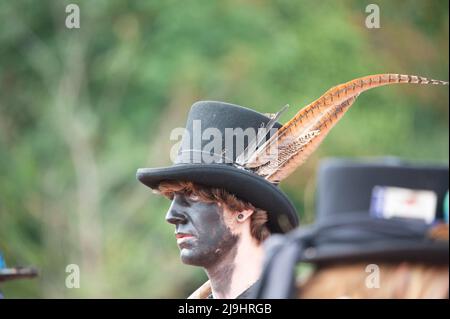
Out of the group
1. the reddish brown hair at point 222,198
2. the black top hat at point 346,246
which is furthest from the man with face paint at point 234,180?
the black top hat at point 346,246

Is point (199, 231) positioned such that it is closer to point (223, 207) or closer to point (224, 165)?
point (223, 207)

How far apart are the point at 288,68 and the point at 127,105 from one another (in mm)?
2396

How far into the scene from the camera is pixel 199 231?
4.68 meters

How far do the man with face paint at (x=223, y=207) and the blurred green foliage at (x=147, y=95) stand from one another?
11821mm

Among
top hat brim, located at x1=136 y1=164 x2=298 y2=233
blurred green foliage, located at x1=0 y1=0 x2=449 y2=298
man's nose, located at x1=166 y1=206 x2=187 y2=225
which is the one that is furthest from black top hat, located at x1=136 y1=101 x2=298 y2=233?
blurred green foliage, located at x1=0 y1=0 x2=449 y2=298

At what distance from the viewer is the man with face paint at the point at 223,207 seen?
4676 millimetres

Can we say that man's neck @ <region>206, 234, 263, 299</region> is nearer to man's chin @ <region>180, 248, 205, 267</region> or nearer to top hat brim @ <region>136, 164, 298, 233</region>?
man's chin @ <region>180, 248, 205, 267</region>

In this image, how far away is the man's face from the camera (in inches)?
184

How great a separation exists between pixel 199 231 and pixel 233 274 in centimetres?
20

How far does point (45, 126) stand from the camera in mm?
19625

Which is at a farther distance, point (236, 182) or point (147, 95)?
point (147, 95)

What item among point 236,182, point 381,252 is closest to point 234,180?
point 236,182
